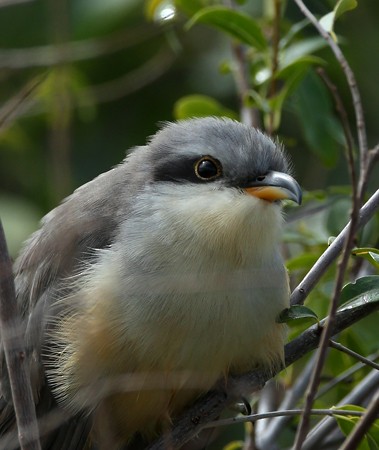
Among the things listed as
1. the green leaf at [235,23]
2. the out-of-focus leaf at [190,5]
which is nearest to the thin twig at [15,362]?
the green leaf at [235,23]

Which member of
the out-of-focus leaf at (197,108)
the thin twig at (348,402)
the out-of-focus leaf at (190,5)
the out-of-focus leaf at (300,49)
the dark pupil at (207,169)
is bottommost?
the thin twig at (348,402)

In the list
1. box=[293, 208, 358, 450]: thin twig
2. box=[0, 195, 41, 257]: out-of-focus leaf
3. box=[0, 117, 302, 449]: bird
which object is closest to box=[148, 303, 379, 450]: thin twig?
box=[0, 117, 302, 449]: bird

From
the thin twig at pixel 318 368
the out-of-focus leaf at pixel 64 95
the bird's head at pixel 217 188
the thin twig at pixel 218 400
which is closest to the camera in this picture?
the thin twig at pixel 318 368

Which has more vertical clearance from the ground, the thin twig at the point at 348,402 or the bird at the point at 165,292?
the bird at the point at 165,292

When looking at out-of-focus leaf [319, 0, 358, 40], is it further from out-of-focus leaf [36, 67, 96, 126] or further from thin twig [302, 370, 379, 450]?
out-of-focus leaf [36, 67, 96, 126]

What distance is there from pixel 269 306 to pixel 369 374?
667mm

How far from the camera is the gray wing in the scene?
4.18 m

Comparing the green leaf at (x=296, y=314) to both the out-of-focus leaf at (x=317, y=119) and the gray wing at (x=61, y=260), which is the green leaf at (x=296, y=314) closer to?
the gray wing at (x=61, y=260)

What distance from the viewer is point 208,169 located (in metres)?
4.18

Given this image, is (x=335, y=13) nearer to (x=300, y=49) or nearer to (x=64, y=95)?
(x=300, y=49)

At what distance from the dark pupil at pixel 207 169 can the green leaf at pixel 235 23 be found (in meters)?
0.81

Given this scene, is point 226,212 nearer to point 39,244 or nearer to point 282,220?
point 282,220

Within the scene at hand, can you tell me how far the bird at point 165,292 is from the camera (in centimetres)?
389

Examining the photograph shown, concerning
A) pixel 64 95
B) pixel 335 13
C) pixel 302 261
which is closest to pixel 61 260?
pixel 302 261
